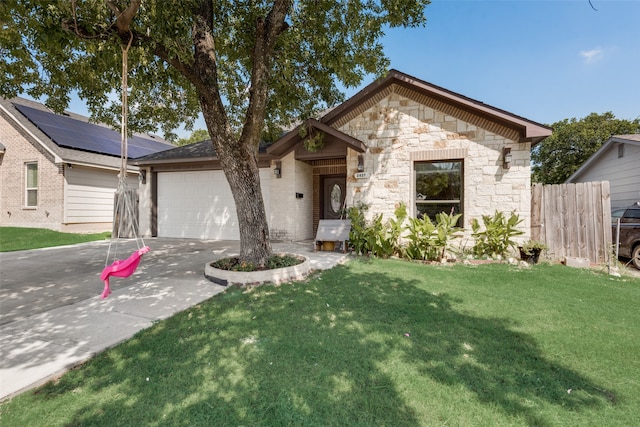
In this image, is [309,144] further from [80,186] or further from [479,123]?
[80,186]

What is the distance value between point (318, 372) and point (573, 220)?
749 cm

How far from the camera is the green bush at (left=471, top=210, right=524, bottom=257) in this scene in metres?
6.71

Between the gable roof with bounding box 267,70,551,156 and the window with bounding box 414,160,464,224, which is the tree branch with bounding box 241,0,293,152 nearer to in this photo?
the gable roof with bounding box 267,70,551,156

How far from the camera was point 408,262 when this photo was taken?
6.78 metres

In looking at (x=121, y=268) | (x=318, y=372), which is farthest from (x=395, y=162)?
(x=121, y=268)

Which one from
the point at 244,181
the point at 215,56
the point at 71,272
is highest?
the point at 215,56

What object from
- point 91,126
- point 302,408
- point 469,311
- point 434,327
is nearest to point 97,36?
point 302,408

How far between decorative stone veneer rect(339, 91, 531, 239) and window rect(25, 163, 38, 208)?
1367 cm

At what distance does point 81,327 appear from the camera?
10.9 feet

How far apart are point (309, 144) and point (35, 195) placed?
42.5ft

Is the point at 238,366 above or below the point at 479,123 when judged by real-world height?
below

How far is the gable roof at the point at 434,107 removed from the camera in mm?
6863

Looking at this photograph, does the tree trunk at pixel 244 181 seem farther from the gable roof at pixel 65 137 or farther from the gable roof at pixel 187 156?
the gable roof at pixel 65 137

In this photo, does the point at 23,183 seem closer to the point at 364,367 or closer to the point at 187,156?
the point at 187,156
